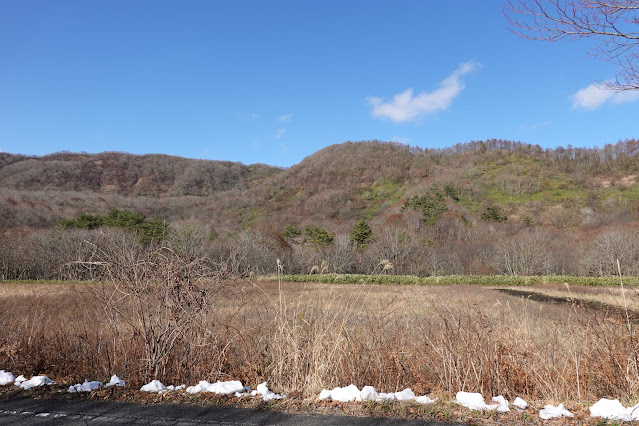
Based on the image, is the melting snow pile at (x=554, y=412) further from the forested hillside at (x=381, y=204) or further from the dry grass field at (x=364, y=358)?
the forested hillside at (x=381, y=204)

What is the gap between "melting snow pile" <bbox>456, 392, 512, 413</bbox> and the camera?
3492 mm

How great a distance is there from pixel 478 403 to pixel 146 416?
3.02m

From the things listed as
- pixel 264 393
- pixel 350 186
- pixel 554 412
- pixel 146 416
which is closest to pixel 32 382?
pixel 146 416

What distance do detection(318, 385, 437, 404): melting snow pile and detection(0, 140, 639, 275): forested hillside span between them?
2.09m

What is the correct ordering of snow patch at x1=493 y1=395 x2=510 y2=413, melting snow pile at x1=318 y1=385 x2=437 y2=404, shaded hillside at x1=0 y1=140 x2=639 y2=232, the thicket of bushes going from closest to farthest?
snow patch at x1=493 y1=395 x2=510 y2=413, melting snow pile at x1=318 y1=385 x2=437 y2=404, the thicket of bushes, shaded hillside at x1=0 y1=140 x2=639 y2=232

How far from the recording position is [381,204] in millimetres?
87500

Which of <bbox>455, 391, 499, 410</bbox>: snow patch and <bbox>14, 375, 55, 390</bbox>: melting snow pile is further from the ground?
<bbox>14, 375, 55, 390</bbox>: melting snow pile

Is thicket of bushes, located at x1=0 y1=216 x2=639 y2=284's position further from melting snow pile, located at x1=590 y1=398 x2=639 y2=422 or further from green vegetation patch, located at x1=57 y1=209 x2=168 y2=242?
melting snow pile, located at x1=590 y1=398 x2=639 y2=422

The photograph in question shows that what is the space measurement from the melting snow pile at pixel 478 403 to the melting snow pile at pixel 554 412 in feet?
0.72

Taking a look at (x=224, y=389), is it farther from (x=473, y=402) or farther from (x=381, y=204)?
(x=381, y=204)

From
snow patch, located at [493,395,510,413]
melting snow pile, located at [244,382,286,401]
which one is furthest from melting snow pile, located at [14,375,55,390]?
snow patch, located at [493,395,510,413]

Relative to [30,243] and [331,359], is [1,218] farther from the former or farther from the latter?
[331,359]

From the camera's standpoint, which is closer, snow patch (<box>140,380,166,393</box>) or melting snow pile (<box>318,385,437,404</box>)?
melting snow pile (<box>318,385,437,404</box>)

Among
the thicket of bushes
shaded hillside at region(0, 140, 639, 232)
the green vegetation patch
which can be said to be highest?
shaded hillside at region(0, 140, 639, 232)
